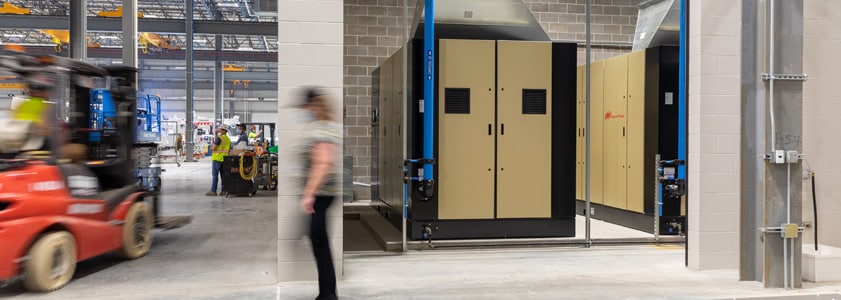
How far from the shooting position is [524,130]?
7898mm

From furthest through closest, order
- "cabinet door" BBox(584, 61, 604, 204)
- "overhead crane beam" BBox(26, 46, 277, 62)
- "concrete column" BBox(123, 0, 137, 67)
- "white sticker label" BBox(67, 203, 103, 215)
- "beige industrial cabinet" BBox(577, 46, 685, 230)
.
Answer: "overhead crane beam" BBox(26, 46, 277, 62) → "concrete column" BBox(123, 0, 137, 67) → "cabinet door" BBox(584, 61, 604, 204) → "beige industrial cabinet" BBox(577, 46, 685, 230) → "white sticker label" BBox(67, 203, 103, 215)

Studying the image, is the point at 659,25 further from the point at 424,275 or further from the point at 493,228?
the point at 424,275

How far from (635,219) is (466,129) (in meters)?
2.99

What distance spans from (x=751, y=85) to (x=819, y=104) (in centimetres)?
135

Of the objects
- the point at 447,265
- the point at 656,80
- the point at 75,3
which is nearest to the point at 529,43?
the point at 656,80

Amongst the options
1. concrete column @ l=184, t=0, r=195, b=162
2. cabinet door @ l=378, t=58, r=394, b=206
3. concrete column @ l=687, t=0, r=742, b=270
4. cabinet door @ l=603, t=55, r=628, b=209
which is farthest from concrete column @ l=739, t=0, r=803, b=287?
concrete column @ l=184, t=0, r=195, b=162

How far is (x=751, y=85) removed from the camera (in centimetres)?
554

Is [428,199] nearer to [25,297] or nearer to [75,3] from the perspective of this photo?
[25,297]

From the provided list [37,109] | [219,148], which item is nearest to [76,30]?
[219,148]

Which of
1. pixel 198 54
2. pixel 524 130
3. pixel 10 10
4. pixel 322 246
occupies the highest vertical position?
pixel 10 10

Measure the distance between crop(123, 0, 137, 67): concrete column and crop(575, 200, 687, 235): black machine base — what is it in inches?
433

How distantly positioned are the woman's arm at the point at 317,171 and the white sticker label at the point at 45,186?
2396 mm

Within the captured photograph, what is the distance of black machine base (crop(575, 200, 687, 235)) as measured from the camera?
827 centimetres

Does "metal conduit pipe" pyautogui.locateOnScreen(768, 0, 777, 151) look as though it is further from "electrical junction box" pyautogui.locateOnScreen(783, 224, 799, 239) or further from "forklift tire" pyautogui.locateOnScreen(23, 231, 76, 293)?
"forklift tire" pyautogui.locateOnScreen(23, 231, 76, 293)
